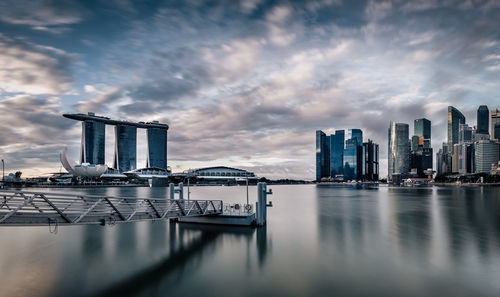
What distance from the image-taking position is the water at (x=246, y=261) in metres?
16.9

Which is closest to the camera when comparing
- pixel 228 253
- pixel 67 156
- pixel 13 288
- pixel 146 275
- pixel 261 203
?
pixel 13 288

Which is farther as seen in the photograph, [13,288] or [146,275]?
[146,275]

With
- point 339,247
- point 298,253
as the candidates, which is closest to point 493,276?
point 339,247

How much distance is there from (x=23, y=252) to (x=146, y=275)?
13107 mm

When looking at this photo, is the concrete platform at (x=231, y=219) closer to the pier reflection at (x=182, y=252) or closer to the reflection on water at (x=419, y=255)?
the pier reflection at (x=182, y=252)

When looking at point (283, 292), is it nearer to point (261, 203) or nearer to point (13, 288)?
point (13, 288)

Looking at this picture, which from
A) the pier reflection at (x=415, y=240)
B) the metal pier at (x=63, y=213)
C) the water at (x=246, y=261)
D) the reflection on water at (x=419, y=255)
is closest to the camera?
the metal pier at (x=63, y=213)

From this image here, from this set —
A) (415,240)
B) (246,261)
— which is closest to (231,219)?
(246,261)

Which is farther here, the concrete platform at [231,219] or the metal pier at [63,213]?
the concrete platform at [231,219]

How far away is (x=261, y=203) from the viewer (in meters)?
33.2

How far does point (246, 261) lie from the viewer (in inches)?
Answer: 882

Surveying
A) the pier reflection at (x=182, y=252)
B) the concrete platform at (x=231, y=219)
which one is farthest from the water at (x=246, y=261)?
the concrete platform at (x=231, y=219)

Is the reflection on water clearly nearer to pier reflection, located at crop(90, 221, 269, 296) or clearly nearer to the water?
the water

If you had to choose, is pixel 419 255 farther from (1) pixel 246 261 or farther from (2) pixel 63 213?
(2) pixel 63 213
